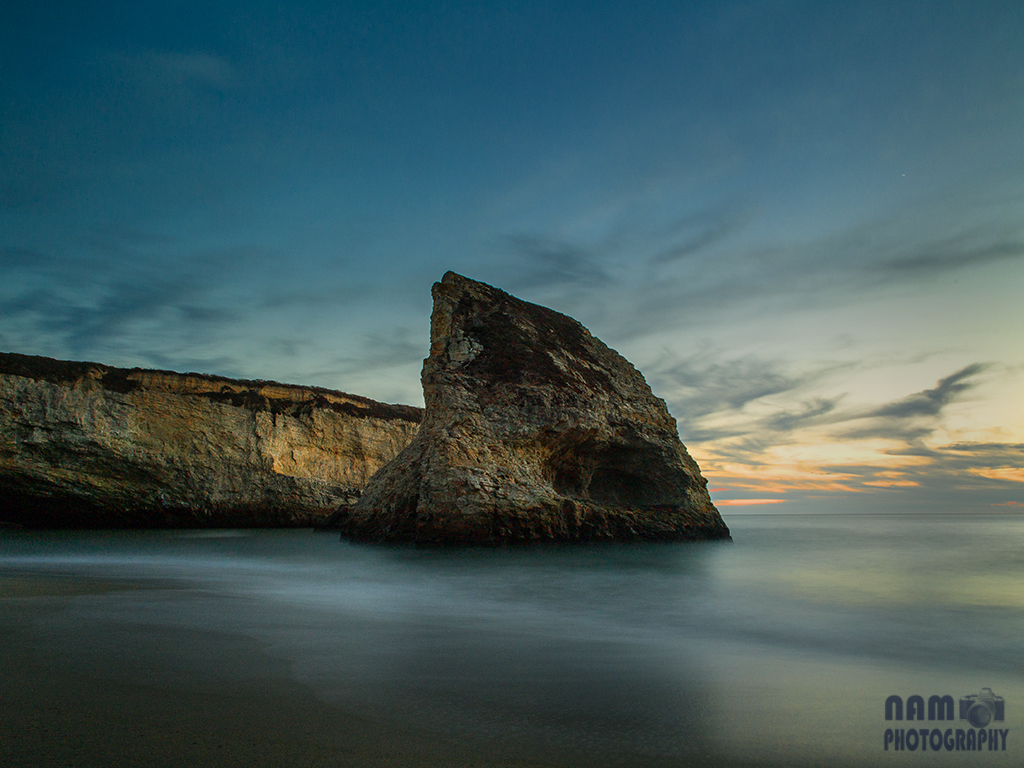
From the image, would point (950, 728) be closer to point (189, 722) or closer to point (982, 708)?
point (982, 708)

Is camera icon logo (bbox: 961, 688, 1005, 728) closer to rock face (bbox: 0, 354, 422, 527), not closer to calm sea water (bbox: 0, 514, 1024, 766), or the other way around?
calm sea water (bbox: 0, 514, 1024, 766)

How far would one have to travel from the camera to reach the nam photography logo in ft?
7.30

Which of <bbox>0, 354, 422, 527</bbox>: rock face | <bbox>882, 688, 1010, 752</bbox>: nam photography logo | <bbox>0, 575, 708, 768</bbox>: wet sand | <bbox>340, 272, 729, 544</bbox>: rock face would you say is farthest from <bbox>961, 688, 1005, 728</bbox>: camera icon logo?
<bbox>0, 354, 422, 527</bbox>: rock face

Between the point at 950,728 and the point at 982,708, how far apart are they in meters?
0.55

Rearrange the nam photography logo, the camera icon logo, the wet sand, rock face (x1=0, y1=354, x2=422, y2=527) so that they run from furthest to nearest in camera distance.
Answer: rock face (x1=0, y1=354, x2=422, y2=527)
the camera icon logo
the nam photography logo
the wet sand

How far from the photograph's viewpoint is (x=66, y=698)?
7.58ft

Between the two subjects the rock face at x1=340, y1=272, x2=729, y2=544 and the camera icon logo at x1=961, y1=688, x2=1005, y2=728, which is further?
the rock face at x1=340, y1=272, x2=729, y2=544

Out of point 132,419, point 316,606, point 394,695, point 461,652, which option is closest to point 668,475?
point 316,606

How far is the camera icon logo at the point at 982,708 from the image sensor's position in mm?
2582

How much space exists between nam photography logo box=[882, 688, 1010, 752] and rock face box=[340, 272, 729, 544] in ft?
30.7

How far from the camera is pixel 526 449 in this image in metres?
13.5

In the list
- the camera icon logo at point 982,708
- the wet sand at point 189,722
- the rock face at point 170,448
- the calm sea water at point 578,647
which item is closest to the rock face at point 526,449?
the calm sea water at point 578,647

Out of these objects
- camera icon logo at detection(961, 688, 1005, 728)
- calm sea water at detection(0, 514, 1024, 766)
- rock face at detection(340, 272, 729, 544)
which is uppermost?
rock face at detection(340, 272, 729, 544)

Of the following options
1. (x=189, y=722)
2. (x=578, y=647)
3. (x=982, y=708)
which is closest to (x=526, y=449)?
(x=578, y=647)
